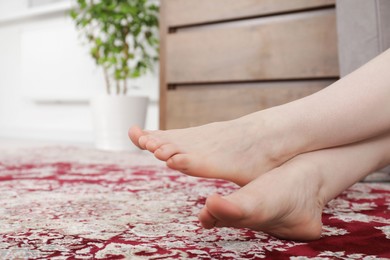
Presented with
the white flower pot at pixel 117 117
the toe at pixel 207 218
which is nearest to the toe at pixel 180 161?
the toe at pixel 207 218

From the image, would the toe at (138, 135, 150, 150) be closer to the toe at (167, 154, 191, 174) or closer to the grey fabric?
the toe at (167, 154, 191, 174)

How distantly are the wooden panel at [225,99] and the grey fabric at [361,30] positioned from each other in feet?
1.71

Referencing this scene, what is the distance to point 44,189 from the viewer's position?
1272mm

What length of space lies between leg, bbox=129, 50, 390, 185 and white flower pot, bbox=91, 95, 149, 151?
1.99 metres

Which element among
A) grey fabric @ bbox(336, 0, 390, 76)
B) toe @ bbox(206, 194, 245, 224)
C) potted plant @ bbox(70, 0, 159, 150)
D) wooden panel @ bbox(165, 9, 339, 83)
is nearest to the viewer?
toe @ bbox(206, 194, 245, 224)

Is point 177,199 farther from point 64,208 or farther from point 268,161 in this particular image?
point 268,161

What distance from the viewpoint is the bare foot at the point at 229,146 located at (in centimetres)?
73

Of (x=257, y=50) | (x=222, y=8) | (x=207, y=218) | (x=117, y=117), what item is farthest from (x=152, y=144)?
(x=117, y=117)

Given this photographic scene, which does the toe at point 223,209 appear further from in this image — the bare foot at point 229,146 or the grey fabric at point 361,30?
the grey fabric at point 361,30

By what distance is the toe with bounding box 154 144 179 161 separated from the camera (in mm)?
714

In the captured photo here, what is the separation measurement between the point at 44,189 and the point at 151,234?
600mm

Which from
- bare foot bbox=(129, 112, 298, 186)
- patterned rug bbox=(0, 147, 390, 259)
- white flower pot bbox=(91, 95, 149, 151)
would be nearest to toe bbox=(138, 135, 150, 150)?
bare foot bbox=(129, 112, 298, 186)

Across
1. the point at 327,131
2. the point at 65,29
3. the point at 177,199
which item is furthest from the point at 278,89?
the point at 65,29

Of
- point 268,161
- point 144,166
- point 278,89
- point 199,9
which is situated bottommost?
point 144,166
